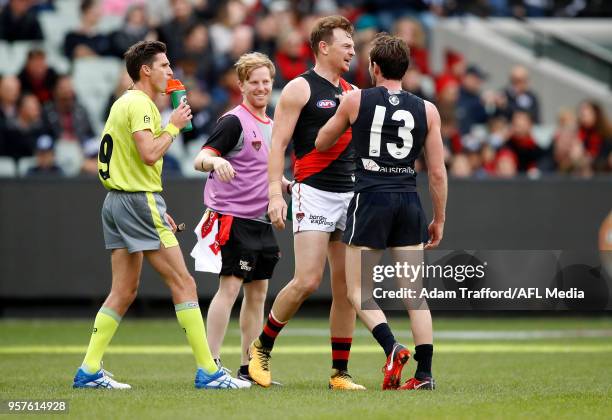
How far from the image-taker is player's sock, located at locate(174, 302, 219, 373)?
8.32 meters

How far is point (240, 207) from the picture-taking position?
9.08 metres

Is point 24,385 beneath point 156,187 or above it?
beneath

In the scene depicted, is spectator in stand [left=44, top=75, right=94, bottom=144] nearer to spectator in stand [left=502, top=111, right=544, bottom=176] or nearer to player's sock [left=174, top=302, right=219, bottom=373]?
spectator in stand [left=502, top=111, right=544, bottom=176]

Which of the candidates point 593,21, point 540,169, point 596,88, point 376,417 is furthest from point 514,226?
point 376,417

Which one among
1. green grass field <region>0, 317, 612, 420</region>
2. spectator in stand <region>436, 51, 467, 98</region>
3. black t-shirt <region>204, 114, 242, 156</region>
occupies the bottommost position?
green grass field <region>0, 317, 612, 420</region>

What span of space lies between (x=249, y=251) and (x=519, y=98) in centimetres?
1062

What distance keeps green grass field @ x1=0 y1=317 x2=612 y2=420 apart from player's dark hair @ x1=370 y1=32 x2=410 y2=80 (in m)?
2.11

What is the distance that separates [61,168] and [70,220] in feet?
3.36

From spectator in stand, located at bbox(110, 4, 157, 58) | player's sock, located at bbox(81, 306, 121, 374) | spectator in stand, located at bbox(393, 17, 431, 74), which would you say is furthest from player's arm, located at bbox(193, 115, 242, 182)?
spectator in stand, located at bbox(393, 17, 431, 74)

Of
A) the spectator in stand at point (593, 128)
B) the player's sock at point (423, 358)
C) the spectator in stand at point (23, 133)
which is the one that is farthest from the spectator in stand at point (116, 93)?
the player's sock at point (423, 358)

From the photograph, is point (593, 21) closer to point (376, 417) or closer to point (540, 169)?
point (540, 169)

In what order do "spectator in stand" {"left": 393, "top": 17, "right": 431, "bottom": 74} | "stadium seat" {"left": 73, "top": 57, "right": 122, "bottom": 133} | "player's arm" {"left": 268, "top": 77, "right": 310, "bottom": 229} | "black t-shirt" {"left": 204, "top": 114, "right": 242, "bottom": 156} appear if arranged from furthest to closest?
"spectator in stand" {"left": 393, "top": 17, "right": 431, "bottom": 74} < "stadium seat" {"left": 73, "top": 57, "right": 122, "bottom": 133} < "black t-shirt" {"left": 204, "top": 114, "right": 242, "bottom": 156} < "player's arm" {"left": 268, "top": 77, "right": 310, "bottom": 229}

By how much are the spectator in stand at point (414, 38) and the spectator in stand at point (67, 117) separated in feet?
16.6

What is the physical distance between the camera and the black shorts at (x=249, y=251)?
9.00m
